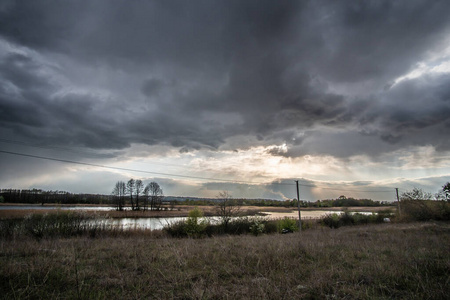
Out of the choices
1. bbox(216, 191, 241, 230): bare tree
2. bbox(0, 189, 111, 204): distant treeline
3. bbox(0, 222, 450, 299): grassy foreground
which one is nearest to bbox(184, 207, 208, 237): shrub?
bbox(216, 191, 241, 230): bare tree

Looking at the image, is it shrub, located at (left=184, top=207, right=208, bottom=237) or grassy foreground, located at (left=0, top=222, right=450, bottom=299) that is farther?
shrub, located at (left=184, top=207, right=208, bottom=237)

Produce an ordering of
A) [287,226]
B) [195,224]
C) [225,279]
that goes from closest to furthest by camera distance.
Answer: [225,279] < [195,224] < [287,226]

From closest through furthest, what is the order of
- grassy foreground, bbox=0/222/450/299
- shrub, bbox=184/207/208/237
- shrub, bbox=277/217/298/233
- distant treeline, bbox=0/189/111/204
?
grassy foreground, bbox=0/222/450/299 < shrub, bbox=184/207/208/237 < shrub, bbox=277/217/298/233 < distant treeline, bbox=0/189/111/204

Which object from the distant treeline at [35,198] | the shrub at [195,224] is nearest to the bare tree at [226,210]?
the shrub at [195,224]

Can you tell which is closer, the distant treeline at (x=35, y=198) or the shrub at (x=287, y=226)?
the shrub at (x=287, y=226)

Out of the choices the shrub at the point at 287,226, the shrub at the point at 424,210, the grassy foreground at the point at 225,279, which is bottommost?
the shrub at the point at 287,226

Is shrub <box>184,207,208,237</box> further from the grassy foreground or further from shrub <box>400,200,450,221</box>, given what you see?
shrub <box>400,200,450,221</box>

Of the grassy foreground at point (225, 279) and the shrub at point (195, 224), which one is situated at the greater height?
the grassy foreground at point (225, 279)

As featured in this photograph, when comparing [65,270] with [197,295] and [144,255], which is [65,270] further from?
[197,295]

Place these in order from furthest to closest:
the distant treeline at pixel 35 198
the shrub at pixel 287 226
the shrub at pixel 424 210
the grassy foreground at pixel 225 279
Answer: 1. the distant treeline at pixel 35 198
2. the shrub at pixel 287 226
3. the shrub at pixel 424 210
4. the grassy foreground at pixel 225 279

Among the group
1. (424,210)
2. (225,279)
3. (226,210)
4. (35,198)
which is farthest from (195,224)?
(35,198)

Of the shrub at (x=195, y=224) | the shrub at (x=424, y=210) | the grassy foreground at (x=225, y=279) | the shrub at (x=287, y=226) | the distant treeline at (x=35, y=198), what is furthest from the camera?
the distant treeline at (x=35, y=198)

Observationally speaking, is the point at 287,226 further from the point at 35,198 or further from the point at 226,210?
the point at 35,198

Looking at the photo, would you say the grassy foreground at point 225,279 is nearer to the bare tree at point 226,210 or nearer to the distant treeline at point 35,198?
the bare tree at point 226,210
